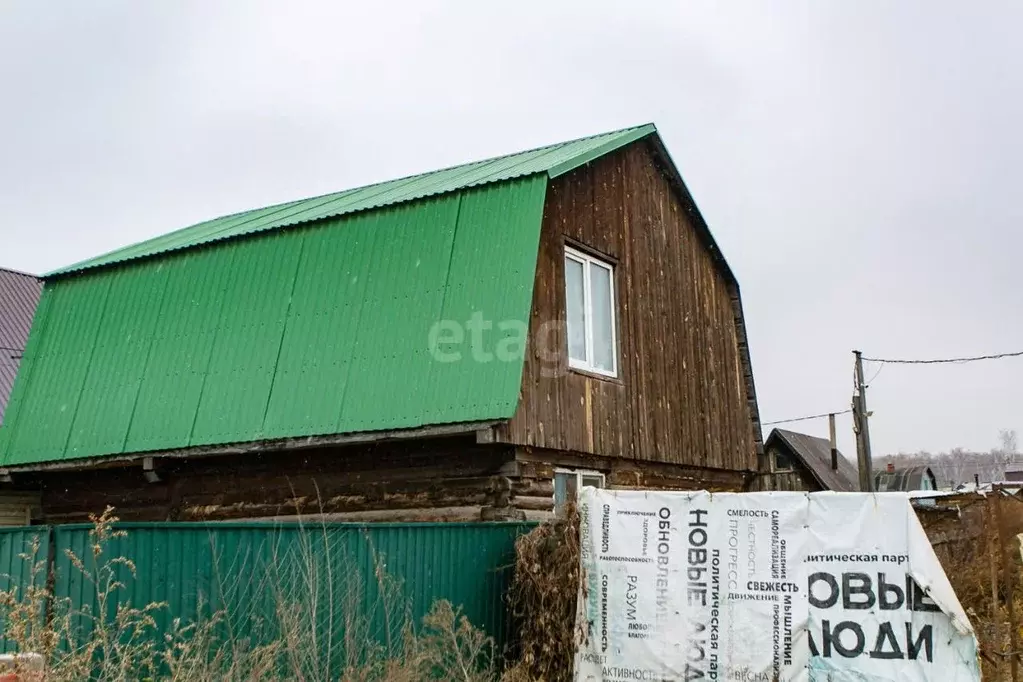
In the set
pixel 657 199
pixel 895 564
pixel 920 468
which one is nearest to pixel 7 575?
pixel 895 564

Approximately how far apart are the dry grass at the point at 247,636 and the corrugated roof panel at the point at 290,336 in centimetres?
265

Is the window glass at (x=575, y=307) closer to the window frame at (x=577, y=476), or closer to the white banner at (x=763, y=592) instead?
the window frame at (x=577, y=476)

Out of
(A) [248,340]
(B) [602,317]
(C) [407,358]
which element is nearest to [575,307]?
(B) [602,317]

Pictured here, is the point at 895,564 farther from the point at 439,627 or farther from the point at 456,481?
the point at 456,481

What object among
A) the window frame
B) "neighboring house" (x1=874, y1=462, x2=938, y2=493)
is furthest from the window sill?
"neighboring house" (x1=874, y1=462, x2=938, y2=493)

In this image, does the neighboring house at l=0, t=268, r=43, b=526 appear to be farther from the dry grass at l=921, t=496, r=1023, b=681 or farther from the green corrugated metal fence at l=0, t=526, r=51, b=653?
the dry grass at l=921, t=496, r=1023, b=681

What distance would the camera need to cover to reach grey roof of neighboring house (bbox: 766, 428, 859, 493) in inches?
1735

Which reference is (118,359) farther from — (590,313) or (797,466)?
(797,466)

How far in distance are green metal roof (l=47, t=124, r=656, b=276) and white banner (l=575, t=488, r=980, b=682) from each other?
15.4ft

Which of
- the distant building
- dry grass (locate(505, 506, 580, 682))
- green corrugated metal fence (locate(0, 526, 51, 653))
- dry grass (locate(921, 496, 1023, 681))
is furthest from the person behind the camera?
the distant building

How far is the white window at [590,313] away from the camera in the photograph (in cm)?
1284

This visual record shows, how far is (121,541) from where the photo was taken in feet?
27.8

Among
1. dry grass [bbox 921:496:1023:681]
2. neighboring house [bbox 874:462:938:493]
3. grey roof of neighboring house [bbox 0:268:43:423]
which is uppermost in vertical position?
neighboring house [bbox 874:462:938:493]

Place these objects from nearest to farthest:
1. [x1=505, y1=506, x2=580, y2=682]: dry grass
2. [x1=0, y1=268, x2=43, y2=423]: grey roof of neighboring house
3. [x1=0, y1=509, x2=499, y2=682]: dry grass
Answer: [x1=0, y1=509, x2=499, y2=682]: dry grass
[x1=505, y1=506, x2=580, y2=682]: dry grass
[x1=0, y1=268, x2=43, y2=423]: grey roof of neighboring house
